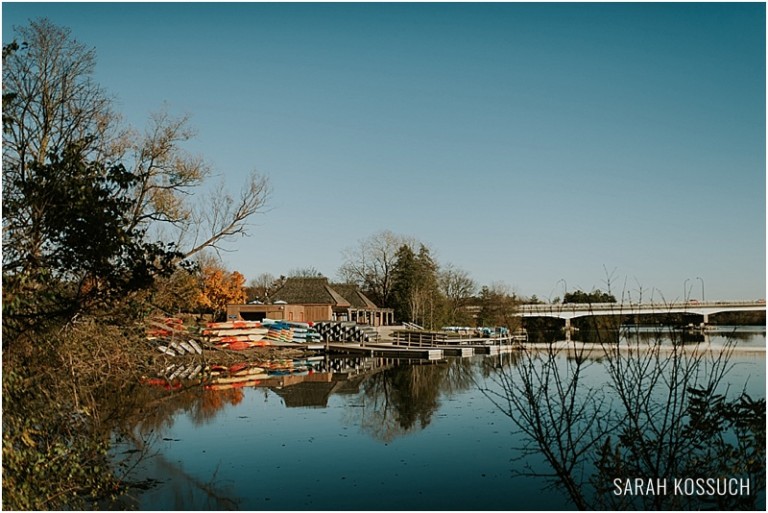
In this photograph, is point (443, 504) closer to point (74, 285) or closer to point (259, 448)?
point (259, 448)

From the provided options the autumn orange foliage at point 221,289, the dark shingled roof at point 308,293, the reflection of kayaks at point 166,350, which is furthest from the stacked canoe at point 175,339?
the autumn orange foliage at point 221,289

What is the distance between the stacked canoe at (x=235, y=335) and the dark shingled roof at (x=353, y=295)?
20.7m

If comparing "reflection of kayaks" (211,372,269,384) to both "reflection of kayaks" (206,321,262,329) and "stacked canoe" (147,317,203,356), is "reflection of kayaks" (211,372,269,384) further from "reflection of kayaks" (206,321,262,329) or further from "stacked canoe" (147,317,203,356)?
"reflection of kayaks" (206,321,262,329)

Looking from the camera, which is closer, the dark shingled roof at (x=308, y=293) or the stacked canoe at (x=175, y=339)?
the stacked canoe at (x=175, y=339)

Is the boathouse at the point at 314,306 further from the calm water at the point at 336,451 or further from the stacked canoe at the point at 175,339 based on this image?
the calm water at the point at 336,451

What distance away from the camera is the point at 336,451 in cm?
1241

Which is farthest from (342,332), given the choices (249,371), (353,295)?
(353,295)

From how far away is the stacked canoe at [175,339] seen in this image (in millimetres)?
23809

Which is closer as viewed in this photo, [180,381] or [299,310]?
[180,381]

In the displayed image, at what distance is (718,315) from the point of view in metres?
62.8

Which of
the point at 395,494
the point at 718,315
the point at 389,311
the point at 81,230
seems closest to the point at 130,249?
the point at 81,230

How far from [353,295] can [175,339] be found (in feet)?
98.0

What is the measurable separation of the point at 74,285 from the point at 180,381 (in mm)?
15290

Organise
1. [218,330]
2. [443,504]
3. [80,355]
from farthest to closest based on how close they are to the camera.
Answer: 1. [218,330]
2. [80,355]
3. [443,504]
